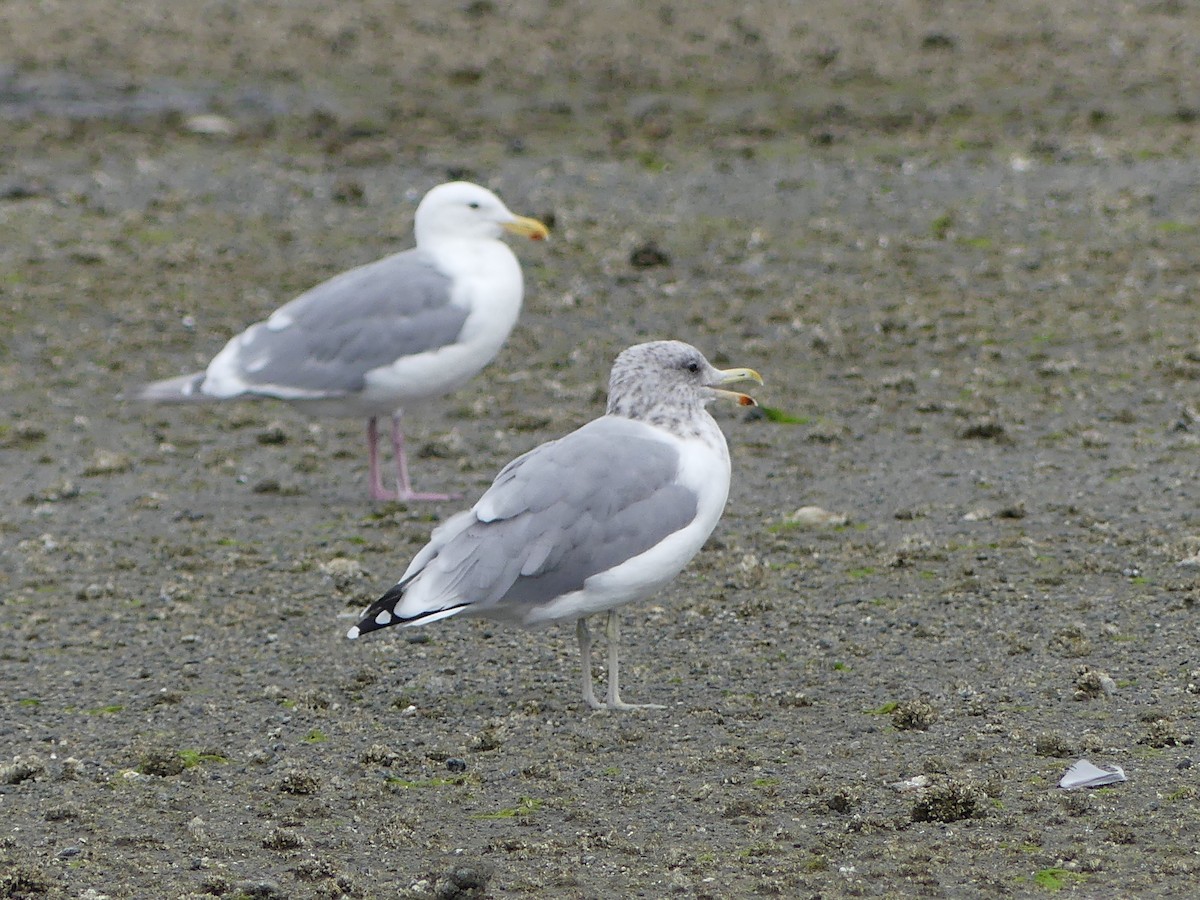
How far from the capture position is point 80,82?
1561cm

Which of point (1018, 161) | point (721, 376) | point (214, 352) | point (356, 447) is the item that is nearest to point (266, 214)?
point (214, 352)

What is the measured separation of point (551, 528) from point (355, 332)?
3.16m

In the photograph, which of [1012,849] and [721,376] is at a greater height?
[721,376]

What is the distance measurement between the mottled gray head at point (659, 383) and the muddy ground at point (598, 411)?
89cm

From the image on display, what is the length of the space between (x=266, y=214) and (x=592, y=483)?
7.59 meters

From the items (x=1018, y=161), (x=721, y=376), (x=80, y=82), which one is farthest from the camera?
(x=80, y=82)

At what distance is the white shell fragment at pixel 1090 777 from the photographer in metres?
4.88

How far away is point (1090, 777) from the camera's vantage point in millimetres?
4898

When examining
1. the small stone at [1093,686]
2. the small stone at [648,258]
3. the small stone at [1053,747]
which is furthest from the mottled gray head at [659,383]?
the small stone at [648,258]

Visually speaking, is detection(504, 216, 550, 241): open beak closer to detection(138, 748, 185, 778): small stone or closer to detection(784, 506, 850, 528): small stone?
detection(784, 506, 850, 528): small stone

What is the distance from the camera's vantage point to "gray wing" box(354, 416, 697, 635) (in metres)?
5.56

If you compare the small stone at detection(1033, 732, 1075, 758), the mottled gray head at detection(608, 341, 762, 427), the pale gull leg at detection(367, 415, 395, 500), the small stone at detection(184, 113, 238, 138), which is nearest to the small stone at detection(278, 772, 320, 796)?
the mottled gray head at detection(608, 341, 762, 427)


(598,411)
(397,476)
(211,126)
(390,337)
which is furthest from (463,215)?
(211,126)

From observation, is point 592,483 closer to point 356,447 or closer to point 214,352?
point 356,447
